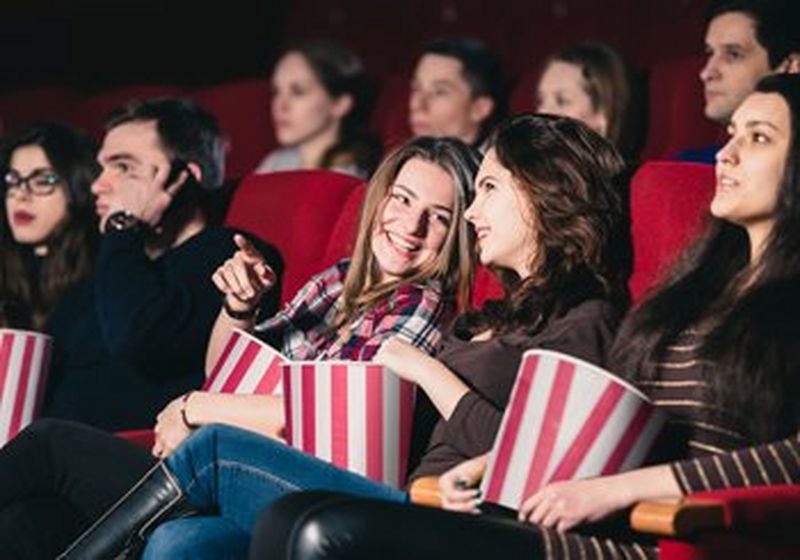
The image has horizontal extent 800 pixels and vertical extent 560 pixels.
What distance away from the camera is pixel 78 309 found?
101 inches

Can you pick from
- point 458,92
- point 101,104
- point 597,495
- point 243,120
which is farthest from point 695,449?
point 101,104

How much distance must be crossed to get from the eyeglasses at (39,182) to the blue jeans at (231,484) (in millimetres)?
881

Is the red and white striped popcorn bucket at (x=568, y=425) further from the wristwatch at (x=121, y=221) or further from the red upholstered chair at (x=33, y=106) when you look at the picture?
the red upholstered chair at (x=33, y=106)

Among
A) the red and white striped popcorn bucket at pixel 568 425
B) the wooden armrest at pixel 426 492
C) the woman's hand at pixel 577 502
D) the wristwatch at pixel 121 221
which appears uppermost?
the wristwatch at pixel 121 221

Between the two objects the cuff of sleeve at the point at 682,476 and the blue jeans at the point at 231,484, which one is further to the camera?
the blue jeans at the point at 231,484

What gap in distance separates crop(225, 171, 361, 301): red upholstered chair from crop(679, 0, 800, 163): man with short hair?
45 centimetres

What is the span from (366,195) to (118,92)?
1.57 metres

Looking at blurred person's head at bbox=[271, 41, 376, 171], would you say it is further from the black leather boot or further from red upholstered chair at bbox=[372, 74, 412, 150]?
the black leather boot

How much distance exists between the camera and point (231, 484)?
6.09ft

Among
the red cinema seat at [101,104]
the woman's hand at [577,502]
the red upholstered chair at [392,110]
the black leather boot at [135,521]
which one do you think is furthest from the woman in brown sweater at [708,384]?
the red cinema seat at [101,104]

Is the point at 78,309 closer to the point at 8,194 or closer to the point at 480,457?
the point at 8,194

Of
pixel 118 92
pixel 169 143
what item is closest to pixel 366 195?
pixel 169 143

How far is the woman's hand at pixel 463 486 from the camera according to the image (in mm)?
1699

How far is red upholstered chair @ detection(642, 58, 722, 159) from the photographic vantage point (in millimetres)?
2822
